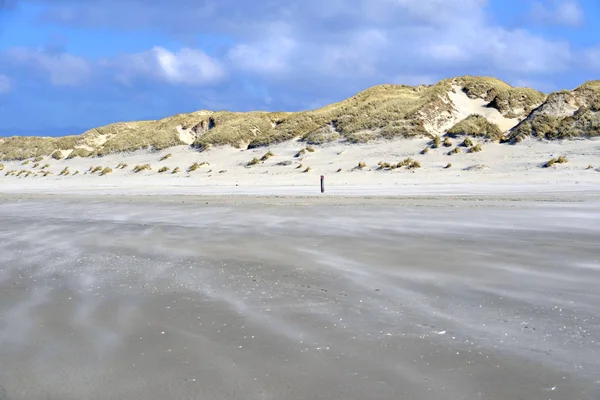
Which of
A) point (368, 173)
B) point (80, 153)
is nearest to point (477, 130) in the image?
point (368, 173)

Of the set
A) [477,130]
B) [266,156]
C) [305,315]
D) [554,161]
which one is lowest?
[305,315]

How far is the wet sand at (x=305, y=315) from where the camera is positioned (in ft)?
10.1

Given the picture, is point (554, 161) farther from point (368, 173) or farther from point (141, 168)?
point (141, 168)

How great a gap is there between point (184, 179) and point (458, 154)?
15392 mm

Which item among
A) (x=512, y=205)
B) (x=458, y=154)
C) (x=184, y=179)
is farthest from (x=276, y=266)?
(x=184, y=179)

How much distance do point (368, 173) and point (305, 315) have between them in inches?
955

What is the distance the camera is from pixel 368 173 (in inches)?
1118

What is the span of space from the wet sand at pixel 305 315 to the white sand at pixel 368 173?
12.0 meters

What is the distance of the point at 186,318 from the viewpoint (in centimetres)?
443

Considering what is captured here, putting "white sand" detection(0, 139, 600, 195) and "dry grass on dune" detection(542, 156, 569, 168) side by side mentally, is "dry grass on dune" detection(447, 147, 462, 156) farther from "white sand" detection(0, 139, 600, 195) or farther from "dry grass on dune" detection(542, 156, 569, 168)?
"dry grass on dune" detection(542, 156, 569, 168)

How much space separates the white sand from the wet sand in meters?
12.0

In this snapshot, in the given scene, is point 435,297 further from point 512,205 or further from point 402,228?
point 512,205

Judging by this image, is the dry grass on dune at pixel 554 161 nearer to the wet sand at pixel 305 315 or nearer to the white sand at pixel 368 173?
the white sand at pixel 368 173

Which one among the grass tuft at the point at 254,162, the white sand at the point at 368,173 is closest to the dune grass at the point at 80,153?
the white sand at the point at 368,173
